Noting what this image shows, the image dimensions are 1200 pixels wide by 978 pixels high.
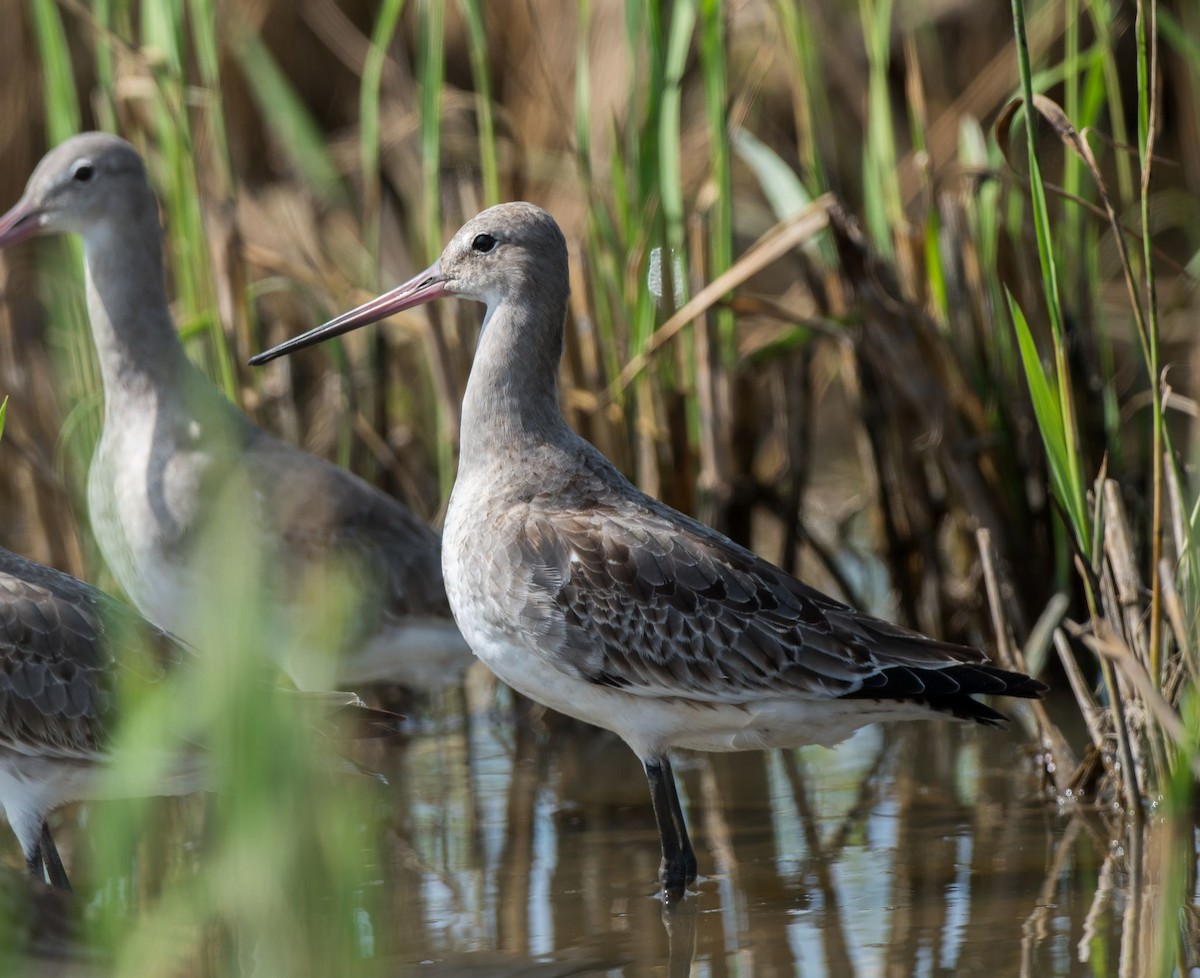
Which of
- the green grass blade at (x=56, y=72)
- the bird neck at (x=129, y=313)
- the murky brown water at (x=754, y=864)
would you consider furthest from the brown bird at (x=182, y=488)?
the murky brown water at (x=754, y=864)

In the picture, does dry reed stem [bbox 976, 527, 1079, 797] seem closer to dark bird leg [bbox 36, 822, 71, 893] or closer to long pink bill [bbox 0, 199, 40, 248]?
dark bird leg [bbox 36, 822, 71, 893]

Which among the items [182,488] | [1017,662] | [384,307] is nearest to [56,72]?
[182,488]

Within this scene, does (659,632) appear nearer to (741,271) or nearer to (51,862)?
(741,271)

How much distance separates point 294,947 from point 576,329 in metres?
4.25

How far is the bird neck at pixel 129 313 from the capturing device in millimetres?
6379

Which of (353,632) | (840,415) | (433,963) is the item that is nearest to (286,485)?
(353,632)

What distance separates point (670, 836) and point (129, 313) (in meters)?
2.81

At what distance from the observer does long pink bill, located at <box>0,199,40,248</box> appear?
6.39 meters

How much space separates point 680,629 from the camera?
5.09m

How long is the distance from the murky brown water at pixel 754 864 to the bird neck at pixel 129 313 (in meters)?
1.66

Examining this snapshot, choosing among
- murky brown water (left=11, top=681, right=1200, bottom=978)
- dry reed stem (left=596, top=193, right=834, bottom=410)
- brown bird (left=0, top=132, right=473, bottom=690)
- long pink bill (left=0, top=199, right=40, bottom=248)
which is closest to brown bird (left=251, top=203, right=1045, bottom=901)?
murky brown water (left=11, top=681, right=1200, bottom=978)

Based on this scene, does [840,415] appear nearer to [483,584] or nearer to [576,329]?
[576,329]

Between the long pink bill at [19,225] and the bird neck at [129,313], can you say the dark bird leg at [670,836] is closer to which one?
the bird neck at [129,313]

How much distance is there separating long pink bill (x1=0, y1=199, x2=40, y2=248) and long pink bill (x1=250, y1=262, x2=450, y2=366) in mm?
1261
